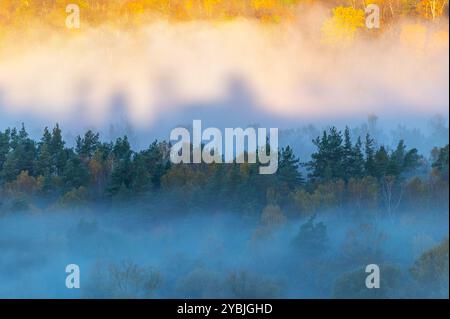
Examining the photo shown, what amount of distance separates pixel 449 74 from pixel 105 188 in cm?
485

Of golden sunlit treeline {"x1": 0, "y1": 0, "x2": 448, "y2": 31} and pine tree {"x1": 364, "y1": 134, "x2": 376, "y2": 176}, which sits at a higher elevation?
golden sunlit treeline {"x1": 0, "y1": 0, "x2": 448, "y2": 31}

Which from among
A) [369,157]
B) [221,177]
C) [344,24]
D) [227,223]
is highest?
[344,24]

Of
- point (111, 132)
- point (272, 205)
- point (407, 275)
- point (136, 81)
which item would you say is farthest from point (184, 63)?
point (407, 275)

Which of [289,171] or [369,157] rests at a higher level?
[369,157]

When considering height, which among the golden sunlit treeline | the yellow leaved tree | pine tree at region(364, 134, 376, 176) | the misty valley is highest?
the golden sunlit treeline

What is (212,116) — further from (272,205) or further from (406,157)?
(406,157)

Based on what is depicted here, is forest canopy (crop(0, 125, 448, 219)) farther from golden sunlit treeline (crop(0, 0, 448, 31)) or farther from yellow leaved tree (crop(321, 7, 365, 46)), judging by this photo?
golden sunlit treeline (crop(0, 0, 448, 31))

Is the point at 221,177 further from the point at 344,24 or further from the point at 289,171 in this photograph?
the point at 344,24

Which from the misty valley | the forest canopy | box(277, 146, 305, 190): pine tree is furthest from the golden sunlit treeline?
box(277, 146, 305, 190): pine tree

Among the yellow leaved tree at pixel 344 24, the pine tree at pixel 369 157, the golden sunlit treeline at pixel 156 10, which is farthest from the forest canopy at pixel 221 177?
the golden sunlit treeline at pixel 156 10

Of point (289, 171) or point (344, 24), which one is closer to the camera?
point (289, 171)

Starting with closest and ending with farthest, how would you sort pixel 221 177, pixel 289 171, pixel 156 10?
pixel 289 171 < pixel 221 177 < pixel 156 10

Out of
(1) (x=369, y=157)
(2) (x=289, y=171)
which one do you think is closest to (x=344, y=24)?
(1) (x=369, y=157)

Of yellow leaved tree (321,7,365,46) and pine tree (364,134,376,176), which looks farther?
yellow leaved tree (321,7,365,46)
